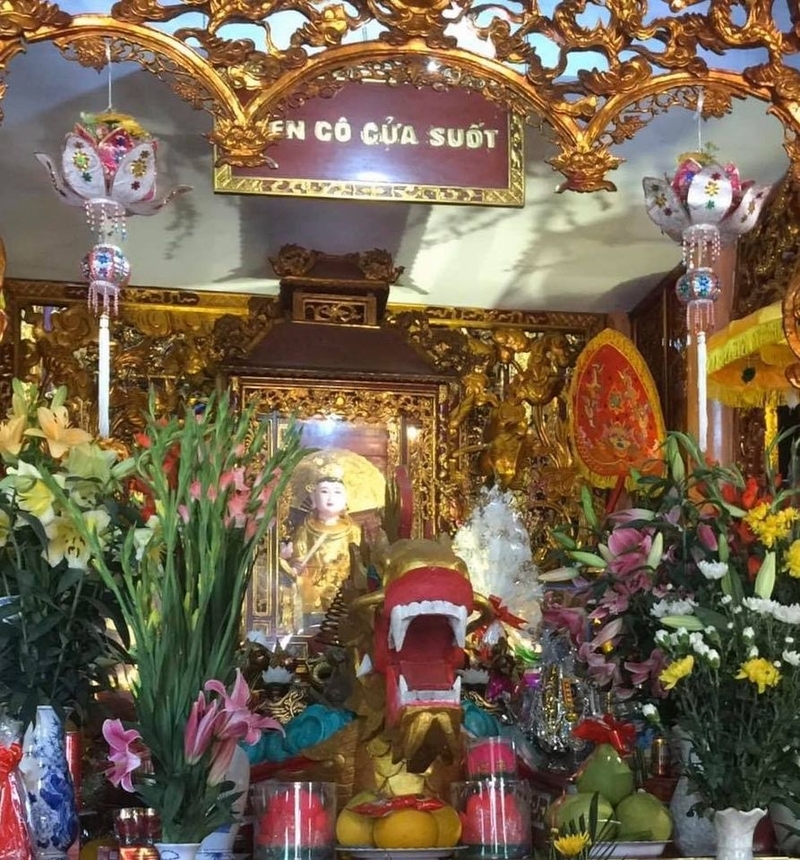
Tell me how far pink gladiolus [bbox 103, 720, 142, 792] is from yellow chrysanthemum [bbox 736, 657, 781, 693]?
644mm

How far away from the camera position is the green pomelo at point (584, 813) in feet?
4.81

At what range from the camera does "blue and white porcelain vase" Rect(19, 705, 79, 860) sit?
4.57 feet

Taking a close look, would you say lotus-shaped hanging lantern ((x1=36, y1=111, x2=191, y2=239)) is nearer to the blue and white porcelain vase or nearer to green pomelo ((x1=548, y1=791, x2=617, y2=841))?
the blue and white porcelain vase

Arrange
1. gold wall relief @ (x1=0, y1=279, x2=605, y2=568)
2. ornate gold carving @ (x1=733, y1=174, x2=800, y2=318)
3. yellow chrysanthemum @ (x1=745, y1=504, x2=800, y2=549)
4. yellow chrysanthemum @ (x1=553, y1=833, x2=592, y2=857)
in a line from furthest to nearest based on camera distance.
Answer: gold wall relief @ (x1=0, y1=279, x2=605, y2=568)
ornate gold carving @ (x1=733, y1=174, x2=800, y2=318)
yellow chrysanthemum @ (x1=745, y1=504, x2=800, y2=549)
yellow chrysanthemum @ (x1=553, y1=833, x2=592, y2=857)

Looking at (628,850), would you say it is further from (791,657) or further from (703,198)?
(703,198)

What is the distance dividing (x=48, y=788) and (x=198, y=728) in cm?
22

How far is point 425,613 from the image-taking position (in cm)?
148

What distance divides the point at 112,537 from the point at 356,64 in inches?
34.2

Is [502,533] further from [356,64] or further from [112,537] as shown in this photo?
[112,537]

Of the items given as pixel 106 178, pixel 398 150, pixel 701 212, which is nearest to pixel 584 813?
pixel 701 212

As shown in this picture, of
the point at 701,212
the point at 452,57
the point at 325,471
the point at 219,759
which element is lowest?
the point at 219,759

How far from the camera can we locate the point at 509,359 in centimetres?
383

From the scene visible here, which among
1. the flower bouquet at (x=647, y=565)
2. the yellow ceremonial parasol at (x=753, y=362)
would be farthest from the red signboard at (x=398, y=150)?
the flower bouquet at (x=647, y=565)

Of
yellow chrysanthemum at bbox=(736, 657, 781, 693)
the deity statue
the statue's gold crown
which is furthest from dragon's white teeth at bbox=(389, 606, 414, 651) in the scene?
the statue's gold crown
